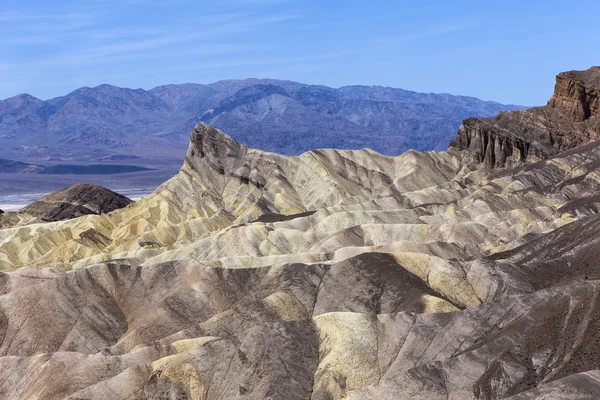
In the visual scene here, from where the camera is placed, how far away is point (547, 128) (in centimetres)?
15438

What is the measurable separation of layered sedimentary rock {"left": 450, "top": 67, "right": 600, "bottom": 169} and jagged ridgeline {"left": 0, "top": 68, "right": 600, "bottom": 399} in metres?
0.86

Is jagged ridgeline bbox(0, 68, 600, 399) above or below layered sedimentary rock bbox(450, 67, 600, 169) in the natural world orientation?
below

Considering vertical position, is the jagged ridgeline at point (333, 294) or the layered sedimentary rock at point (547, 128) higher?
the layered sedimentary rock at point (547, 128)

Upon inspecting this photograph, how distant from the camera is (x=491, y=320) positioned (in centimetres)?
6625

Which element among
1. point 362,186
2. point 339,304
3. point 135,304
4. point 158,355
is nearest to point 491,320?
point 339,304

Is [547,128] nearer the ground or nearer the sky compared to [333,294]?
nearer the sky

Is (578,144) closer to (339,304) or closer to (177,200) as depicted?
(177,200)

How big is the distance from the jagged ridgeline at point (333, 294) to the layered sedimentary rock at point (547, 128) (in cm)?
86

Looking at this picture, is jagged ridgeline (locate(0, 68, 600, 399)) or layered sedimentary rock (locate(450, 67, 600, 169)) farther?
layered sedimentary rock (locate(450, 67, 600, 169))

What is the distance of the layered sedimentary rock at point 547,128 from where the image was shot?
496ft

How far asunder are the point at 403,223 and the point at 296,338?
2123 inches

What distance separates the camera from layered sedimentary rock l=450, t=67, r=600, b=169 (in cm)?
15125

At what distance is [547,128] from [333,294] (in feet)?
282

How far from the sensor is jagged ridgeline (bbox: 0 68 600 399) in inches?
2360
